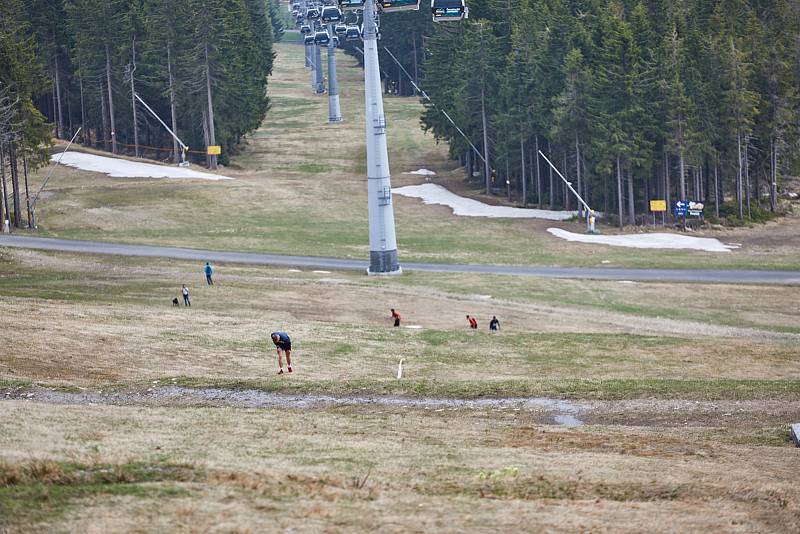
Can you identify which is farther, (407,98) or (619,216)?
(407,98)

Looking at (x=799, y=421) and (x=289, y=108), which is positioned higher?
(x=289, y=108)

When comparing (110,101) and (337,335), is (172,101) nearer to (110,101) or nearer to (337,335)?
(110,101)

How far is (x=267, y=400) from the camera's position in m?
27.1

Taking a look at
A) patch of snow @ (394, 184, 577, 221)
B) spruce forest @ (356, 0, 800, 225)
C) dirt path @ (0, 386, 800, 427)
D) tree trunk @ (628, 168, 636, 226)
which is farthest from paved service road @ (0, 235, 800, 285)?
dirt path @ (0, 386, 800, 427)

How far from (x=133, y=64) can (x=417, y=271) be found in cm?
5657

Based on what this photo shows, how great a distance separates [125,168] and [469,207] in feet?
108

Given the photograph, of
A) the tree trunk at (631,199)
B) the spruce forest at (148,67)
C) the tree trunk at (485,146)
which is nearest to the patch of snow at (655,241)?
the tree trunk at (631,199)

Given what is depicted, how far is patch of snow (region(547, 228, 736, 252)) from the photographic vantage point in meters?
71.4

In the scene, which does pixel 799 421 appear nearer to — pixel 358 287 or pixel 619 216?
pixel 358 287

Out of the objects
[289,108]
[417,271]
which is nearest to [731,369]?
[417,271]

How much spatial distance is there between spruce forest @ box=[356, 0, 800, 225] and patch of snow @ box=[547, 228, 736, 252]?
613cm

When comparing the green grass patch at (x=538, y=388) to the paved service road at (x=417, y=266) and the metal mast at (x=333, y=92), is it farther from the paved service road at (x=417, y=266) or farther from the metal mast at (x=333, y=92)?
the metal mast at (x=333, y=92)

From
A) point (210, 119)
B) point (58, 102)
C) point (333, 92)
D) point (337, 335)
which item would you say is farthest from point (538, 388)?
point (333, 92)

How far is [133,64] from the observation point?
107 metres
